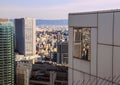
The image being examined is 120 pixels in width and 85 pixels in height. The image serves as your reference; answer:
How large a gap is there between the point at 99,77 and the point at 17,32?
97898 mm

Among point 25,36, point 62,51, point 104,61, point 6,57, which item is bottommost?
point 6,57

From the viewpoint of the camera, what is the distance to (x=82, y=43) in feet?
11.4

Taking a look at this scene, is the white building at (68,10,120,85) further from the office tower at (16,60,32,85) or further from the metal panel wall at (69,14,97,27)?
the office tower at (16,60,32,85)

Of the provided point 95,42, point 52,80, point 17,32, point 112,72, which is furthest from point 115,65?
point 17,32

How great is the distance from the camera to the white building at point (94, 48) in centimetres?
303

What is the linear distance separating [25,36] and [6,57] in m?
45.0

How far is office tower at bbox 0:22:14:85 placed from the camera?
2016 inches

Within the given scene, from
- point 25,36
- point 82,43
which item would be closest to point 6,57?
point 25,36

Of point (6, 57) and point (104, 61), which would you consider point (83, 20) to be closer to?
point (104, 61)

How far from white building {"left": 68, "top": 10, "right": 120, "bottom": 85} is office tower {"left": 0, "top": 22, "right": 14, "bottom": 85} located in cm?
4744

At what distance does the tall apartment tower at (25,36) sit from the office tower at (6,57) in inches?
1487

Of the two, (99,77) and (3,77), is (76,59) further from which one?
(3,77)

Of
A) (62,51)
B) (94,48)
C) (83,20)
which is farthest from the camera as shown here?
(62,51)

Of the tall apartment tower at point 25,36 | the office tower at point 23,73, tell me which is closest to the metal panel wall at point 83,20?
the office tower at point 23,73
